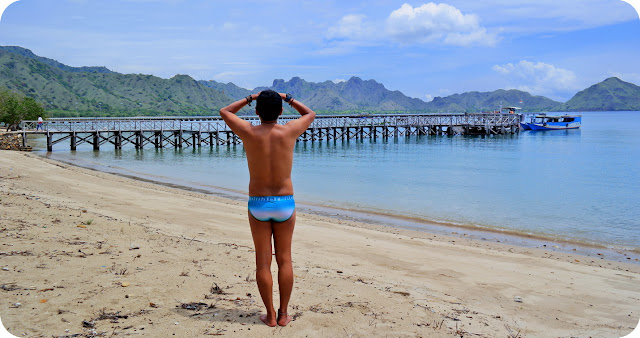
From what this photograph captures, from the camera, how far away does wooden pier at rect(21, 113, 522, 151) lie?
54.9 meters

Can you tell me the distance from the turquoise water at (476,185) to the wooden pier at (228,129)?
6.85 meters

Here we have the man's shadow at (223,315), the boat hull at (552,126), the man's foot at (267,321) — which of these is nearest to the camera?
the man's foot at (267,321)

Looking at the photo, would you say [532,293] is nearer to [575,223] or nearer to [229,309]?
[229,309]

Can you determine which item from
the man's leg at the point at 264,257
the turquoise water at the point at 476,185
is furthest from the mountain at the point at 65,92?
the man's leg at the point at 264,257

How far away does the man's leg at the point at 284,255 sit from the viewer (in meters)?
4.45

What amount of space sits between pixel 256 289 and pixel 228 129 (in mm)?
59394

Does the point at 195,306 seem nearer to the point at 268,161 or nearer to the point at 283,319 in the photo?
the point at 283,319

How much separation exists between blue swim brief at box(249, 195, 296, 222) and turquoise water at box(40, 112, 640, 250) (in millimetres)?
12901

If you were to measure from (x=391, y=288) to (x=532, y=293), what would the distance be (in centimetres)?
241

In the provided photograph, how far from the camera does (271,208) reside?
4344 mm

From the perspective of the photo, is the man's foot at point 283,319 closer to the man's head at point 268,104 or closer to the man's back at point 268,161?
the man's back at point 268,161

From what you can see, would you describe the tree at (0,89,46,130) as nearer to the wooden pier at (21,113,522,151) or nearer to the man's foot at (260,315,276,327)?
the wooden pier at (21,113,522,151)

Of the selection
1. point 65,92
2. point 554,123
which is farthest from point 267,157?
point 65,92

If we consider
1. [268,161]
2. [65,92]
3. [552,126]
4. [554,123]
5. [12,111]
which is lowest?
[268,161]
